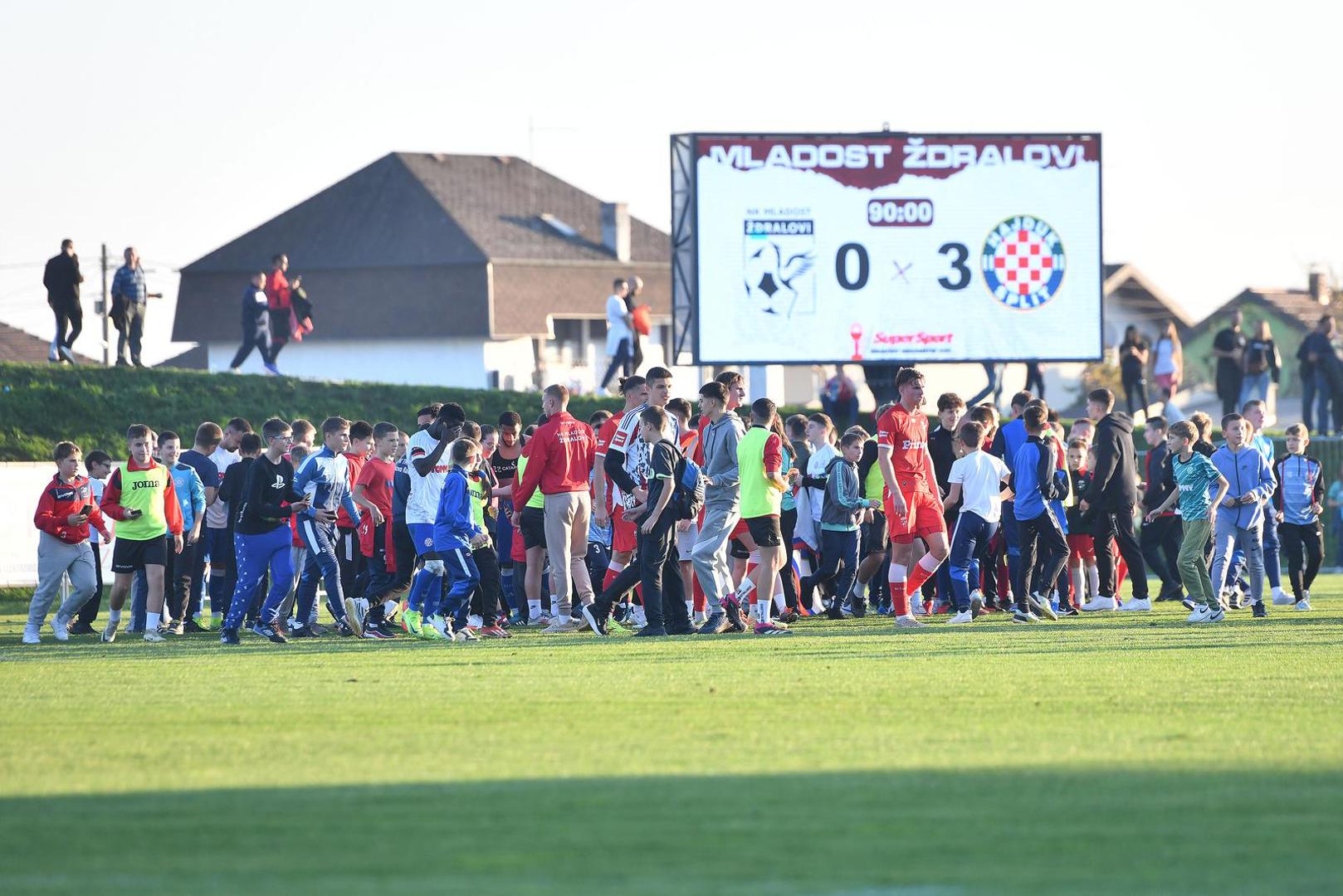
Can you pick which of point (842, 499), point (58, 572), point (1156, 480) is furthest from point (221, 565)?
point (1156, 480)

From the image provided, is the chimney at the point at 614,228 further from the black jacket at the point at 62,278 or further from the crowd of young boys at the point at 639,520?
the crowd of young boys at the point at 639,520

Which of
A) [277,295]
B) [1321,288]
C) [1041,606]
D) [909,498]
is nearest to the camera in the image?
[909,498]

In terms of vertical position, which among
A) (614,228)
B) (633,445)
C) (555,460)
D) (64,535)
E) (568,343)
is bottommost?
(64,535)

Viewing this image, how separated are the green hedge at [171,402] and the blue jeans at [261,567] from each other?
1387 centimetres

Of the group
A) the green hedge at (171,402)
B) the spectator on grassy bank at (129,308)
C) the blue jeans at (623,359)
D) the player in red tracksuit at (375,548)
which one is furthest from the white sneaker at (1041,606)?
the spectator on grassy bank at (129,308)

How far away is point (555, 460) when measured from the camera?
16.0 metres

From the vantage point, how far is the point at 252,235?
7312 centimetres

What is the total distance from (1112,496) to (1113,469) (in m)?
0.29

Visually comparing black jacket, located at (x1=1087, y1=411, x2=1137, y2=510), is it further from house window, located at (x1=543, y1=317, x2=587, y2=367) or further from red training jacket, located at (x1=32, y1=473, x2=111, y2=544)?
house window, located at (x1=543, y1=317, x2=587, y2=367)

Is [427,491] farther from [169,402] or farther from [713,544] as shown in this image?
[169,402]

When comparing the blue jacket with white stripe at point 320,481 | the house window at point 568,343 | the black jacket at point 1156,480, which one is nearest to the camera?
the blue jacket with white stripe at point 320,481

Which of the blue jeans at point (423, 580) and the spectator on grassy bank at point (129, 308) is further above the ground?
the spectator on grassy bank at point (129, 308)

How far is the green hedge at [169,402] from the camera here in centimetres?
2894

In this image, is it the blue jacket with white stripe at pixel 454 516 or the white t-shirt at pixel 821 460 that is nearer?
the blue jacket with white stripe at pixel 454 516
